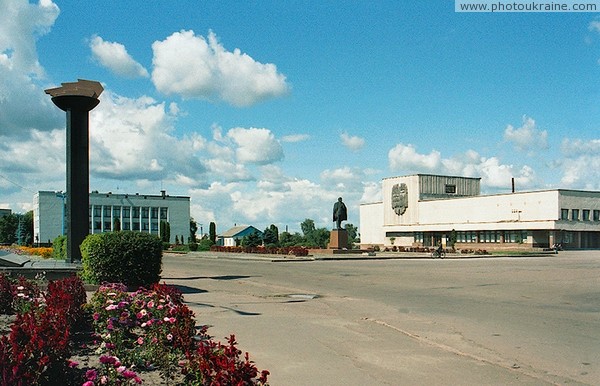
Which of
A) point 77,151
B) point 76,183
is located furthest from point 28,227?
point 76,183

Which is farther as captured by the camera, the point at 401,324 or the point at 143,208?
the point at 143,208

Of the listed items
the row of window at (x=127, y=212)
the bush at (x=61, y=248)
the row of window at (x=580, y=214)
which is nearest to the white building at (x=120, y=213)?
the row of window at (x=127, y=212)

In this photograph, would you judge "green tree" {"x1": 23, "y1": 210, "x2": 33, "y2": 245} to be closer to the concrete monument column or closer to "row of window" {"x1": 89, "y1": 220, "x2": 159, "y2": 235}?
"row of window" {"x1": 89, "y1": 220, "x2": 159, "y2": 235}

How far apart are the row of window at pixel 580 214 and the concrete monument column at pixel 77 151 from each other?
61.4 metres

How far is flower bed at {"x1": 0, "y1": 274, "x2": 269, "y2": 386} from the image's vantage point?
4.40m

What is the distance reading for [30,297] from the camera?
30.2 feet

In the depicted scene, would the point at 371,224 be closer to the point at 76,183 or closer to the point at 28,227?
the point at 28,227

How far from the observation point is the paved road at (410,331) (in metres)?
7.29

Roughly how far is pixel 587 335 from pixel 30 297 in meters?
9.36

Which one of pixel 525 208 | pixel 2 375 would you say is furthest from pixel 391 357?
pixel 525 208

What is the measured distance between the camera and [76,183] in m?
18.8

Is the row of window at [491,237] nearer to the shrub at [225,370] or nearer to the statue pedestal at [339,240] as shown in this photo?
the statue pedestal at [339,240]

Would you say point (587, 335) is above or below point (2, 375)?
below

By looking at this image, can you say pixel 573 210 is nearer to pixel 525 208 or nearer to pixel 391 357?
pixel 525 208
